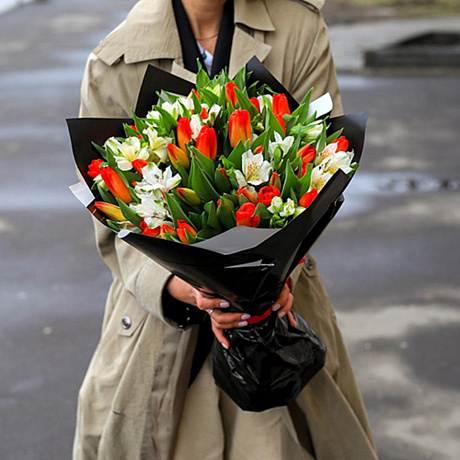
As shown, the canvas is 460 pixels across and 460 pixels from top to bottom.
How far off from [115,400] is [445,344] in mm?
2593

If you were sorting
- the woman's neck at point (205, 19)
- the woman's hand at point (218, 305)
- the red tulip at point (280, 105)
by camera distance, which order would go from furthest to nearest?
the woman's neck at point (205, 19) → the woman's hand at point (218, 305) → the red tulip at point (280, 105)

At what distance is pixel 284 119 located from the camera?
2.06 metres

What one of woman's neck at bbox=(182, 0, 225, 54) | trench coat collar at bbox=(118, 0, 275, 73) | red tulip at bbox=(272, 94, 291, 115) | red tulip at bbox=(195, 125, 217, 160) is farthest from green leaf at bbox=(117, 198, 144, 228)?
woman's neck at bbox=(182, 0, 225, 54)

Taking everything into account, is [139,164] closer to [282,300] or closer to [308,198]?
[308,198]

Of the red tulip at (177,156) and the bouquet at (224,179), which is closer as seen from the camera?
the bouquet at (224,179)

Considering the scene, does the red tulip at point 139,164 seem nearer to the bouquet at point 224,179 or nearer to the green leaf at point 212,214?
→ the bouquet at point 224,179

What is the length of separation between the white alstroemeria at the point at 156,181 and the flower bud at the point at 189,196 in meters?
0.02

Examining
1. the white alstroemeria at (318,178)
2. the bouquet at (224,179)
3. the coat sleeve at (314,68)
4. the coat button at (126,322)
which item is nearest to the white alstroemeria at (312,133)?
the bouquet at (224,179)

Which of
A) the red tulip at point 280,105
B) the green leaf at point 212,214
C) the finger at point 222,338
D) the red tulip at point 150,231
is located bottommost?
the finger at point 222,338

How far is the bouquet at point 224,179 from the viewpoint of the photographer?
1.84 metres

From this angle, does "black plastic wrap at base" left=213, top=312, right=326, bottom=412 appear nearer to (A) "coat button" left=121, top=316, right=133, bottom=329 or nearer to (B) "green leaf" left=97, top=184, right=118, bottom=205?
(A) "coat button" left=121, top=316, right=133, bottom=329

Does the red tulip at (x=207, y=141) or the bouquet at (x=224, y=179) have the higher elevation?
the red tulip at (x=207, y=141)

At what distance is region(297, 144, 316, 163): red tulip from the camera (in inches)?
77.4

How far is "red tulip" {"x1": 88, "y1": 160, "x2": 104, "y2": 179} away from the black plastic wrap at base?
0.57m
